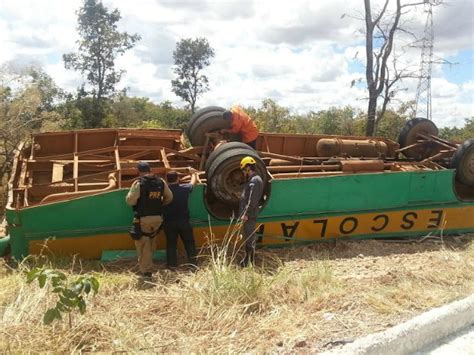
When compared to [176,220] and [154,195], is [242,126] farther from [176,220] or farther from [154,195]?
[154,195]

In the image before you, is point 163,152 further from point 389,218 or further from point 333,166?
point 389,218

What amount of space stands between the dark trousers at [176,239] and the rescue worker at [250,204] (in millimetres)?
620

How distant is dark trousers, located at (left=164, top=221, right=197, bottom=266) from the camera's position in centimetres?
605

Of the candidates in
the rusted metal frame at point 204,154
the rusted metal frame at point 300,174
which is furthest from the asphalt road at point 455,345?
the rusted metal frame at point 204,154

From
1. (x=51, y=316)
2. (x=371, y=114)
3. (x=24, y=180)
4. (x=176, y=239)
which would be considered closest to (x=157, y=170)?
(x=176, y=239)

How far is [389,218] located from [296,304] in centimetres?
359

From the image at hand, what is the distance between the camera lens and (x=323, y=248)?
22.9 feet

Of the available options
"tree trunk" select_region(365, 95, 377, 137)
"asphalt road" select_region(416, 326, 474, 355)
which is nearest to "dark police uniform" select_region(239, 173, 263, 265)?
"asphalt road" select_region(416, 326, 474, 355)

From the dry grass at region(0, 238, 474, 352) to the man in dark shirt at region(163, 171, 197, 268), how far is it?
364 millimetres

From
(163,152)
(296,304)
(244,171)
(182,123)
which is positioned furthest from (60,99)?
(296,304)

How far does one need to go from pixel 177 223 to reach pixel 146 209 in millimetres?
466

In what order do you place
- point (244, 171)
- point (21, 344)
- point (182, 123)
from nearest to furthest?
point (21, 344) → point (244, 171) → point (182, 123)

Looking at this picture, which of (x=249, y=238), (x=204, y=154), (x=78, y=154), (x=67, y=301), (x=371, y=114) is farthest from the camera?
(x=371, y=114)

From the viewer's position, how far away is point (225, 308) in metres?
4.14
